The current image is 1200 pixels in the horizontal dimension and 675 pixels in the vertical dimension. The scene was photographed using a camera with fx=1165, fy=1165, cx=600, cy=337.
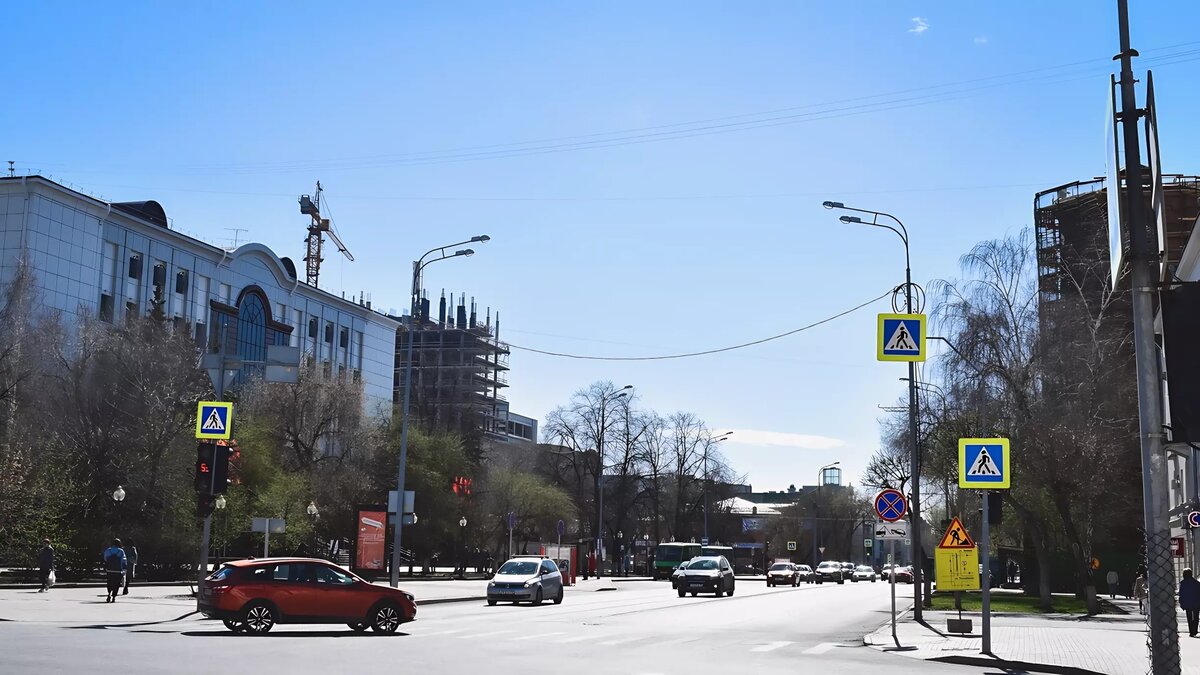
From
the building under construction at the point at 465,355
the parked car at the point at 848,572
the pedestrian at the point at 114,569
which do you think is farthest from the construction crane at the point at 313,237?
the pedestrian at the point at 114,569

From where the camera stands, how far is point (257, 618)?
72.9ft

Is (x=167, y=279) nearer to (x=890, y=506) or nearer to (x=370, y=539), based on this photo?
(x=370, y=539)

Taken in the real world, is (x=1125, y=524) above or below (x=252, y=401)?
below

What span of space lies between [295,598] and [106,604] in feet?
34.1

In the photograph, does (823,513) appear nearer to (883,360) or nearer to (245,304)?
(245,304)

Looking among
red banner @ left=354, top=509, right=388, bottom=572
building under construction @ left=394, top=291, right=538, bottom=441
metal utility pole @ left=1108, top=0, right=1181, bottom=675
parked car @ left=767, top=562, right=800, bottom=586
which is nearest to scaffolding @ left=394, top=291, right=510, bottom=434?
building under construction @ left=394, top=291, right=538, bottom=441

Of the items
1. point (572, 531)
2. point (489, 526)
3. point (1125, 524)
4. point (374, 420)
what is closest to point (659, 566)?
point (572, 531)

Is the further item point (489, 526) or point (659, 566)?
point (659, 566)

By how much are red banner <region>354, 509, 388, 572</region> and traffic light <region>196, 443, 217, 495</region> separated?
45.2ft

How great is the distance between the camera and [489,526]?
75250mm

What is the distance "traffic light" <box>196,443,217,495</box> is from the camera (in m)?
27.2

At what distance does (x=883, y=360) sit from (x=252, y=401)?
48.3 metres

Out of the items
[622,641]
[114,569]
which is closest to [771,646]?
[622,641]

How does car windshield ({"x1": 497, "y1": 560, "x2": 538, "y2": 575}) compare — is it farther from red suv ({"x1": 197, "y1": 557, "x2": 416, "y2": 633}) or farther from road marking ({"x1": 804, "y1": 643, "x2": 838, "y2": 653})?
road marking ({"x1": 804, "y1": 643, "x2": 838, "y2": 653})
